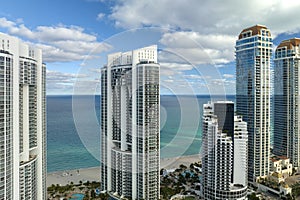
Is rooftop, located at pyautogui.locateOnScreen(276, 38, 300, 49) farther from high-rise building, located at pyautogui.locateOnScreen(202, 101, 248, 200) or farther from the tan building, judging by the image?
high-rise building, located at pyautogui.locateOnScreen(202, 101, 248, 200)

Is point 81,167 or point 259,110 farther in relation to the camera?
point 81,167

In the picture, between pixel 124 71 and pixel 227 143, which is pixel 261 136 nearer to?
pixel 227 143

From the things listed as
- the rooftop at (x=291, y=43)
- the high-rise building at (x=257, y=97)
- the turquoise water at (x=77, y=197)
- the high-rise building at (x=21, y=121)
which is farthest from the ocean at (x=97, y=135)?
the rooftop at (x=291, y=43)

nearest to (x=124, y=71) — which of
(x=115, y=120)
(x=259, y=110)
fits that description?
(x=115, y=120)

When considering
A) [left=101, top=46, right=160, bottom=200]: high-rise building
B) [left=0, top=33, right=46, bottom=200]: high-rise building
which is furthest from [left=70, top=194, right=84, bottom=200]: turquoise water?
[left=0, top=33, right=46, bottom=200]: high-rise building

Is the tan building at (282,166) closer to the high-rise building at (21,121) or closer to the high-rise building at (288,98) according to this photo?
the high-rise building at (288,98)

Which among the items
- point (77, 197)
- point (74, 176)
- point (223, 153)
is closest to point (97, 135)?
point (223, 153)
